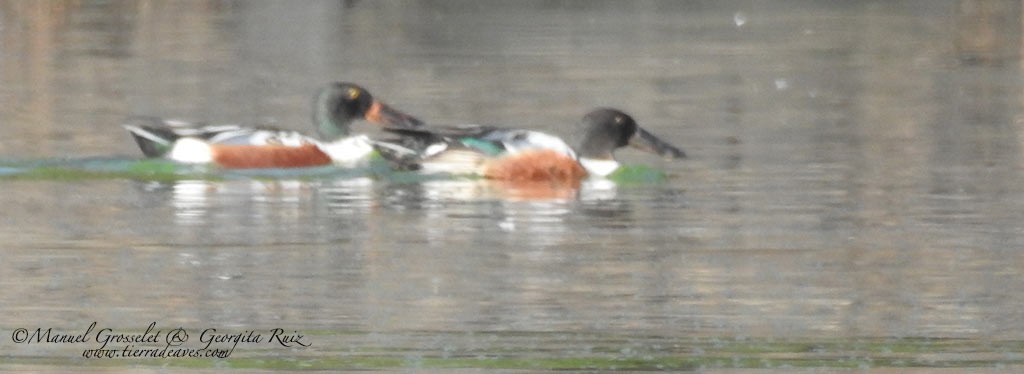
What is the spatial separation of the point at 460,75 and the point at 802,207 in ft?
31.6

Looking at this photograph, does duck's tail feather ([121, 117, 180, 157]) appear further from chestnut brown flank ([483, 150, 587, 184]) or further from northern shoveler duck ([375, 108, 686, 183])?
chestnut brown flank ([483, 150, 587, 184])

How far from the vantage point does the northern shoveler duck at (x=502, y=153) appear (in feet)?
44.8

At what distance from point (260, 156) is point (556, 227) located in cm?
304

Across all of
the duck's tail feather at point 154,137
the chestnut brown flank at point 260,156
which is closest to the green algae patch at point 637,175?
the chestnut brown flank at point 260,156

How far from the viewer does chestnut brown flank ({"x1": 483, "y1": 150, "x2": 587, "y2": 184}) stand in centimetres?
1363

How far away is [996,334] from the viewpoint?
27.7ft

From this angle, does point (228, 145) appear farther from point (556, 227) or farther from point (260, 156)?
point (556, 227)

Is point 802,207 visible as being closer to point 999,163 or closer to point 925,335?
point 999,163

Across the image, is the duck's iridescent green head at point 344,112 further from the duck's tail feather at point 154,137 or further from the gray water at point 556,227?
the duck's tail feather at point 154,137

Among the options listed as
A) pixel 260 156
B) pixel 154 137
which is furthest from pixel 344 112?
pixel 154 137

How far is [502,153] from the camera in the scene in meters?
13.6

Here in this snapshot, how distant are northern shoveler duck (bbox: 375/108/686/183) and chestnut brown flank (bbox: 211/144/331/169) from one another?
0.45 metres

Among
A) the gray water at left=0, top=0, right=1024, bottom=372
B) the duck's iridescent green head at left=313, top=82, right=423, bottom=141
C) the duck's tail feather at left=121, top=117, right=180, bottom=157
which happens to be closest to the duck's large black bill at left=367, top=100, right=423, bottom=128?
the duck's iridescent green head at left=313, top=82, right=423, bottom=141

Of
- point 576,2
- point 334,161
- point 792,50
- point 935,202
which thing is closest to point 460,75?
point 792,50
